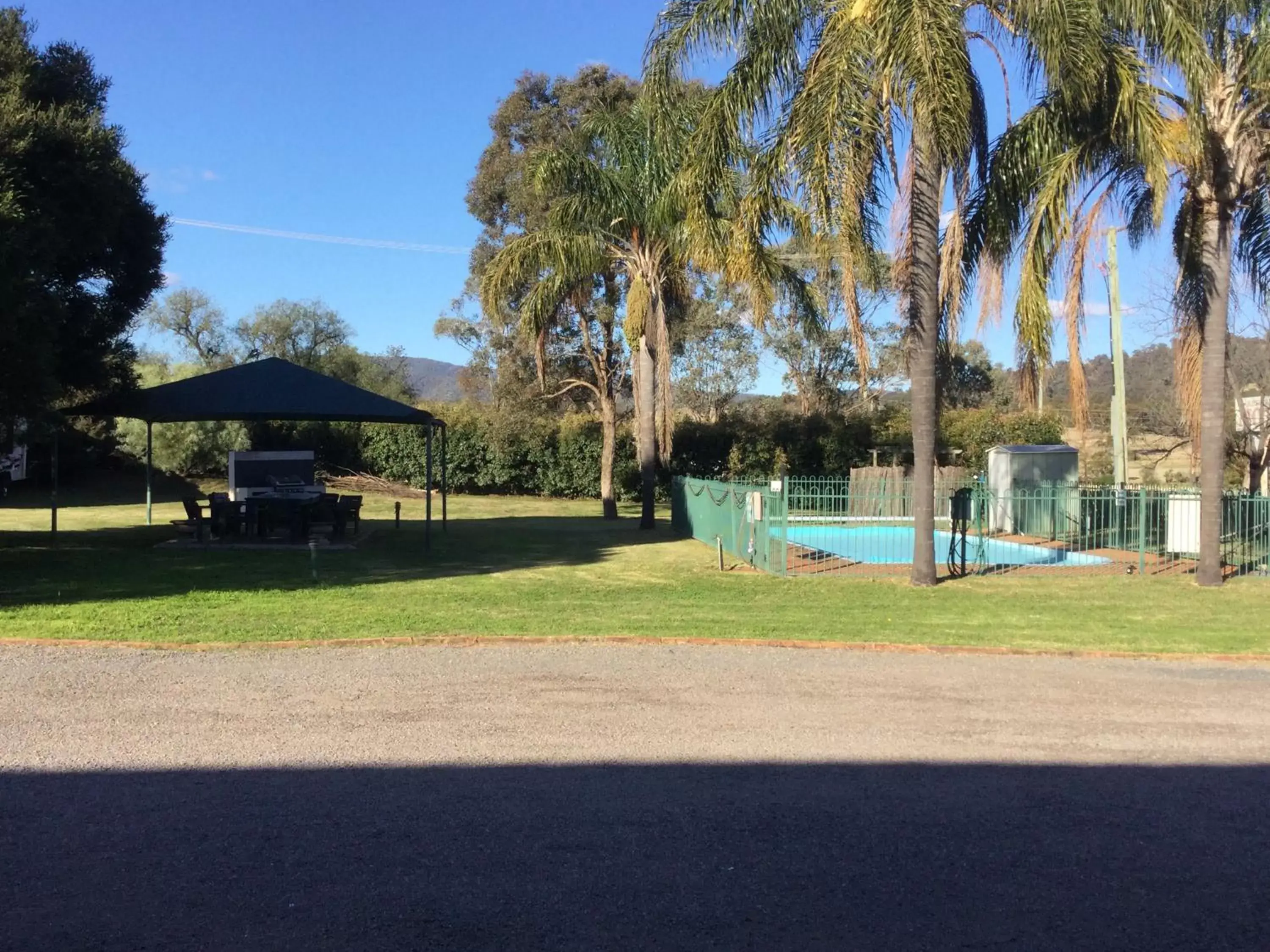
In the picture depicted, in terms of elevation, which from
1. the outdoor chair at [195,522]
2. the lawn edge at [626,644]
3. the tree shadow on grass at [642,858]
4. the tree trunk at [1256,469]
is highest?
the tree trunk at [1256,469]

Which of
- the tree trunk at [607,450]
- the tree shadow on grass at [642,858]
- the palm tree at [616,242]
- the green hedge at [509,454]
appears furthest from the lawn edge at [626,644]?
the green hedge at [509,454]

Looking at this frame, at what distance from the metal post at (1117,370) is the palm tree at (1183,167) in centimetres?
803

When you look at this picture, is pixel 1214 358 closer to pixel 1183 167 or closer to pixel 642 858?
pixel 1183 167

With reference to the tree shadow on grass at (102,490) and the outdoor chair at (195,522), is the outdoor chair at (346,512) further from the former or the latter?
the tree shadow on grass at (102,490)

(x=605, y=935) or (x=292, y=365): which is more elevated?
(x=292, y=365)

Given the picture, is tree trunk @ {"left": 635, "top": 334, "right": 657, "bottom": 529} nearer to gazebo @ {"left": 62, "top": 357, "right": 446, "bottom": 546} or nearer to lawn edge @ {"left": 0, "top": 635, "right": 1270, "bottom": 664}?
gazebo @ {"left": 62, "top": 357, "right": 446, "bottom": 546}

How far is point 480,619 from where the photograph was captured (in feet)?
36.1

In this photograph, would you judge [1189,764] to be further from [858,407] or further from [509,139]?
[858,407]

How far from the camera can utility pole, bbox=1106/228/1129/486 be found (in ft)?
77.6

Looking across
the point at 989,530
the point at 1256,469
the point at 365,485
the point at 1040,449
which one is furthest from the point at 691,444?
the point at 1256,469

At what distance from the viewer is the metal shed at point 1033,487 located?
845 inches

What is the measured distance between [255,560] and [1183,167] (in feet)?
49.0

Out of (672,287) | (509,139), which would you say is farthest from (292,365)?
(509,139)

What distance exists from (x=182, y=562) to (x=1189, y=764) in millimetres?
14411
